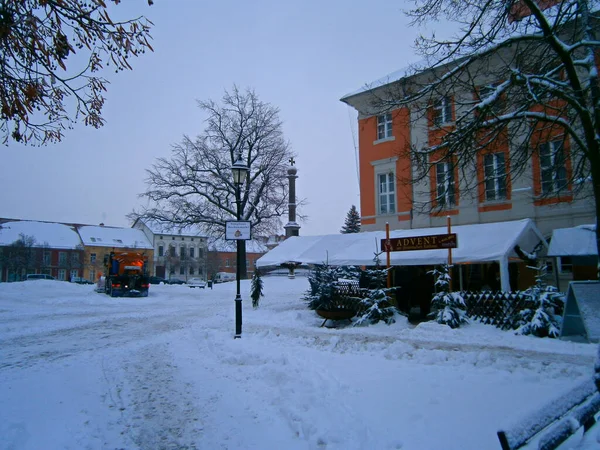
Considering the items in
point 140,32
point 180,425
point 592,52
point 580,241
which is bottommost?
point 180,425

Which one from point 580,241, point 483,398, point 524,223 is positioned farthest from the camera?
point 524,223

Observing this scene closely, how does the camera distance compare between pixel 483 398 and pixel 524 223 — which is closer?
pixel 483 398

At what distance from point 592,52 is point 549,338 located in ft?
20.6

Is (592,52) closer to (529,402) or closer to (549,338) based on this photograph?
(549,338)

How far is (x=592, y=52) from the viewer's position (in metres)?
8.46

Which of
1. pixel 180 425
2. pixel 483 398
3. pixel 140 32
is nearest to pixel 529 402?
pixel 483 398

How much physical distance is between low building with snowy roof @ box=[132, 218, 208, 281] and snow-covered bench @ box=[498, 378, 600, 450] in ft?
253

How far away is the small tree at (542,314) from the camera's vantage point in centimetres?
1031

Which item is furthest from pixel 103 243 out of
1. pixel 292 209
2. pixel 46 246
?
pixel 292 209

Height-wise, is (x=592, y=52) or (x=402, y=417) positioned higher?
(x=592, y=52)

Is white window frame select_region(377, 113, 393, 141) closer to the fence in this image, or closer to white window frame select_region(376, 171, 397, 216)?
white window frame select_region(376, 171, 397, 216)

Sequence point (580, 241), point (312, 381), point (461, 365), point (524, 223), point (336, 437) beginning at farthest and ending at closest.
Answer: point (524, 223), point (580, 241), point (461, 365), point (312, 381), point (336, 437)

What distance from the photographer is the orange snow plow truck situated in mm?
28719

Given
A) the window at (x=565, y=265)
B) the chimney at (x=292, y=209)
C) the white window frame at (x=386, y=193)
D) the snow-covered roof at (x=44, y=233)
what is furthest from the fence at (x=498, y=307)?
the snow-covered roof at (x=44, y=233)
